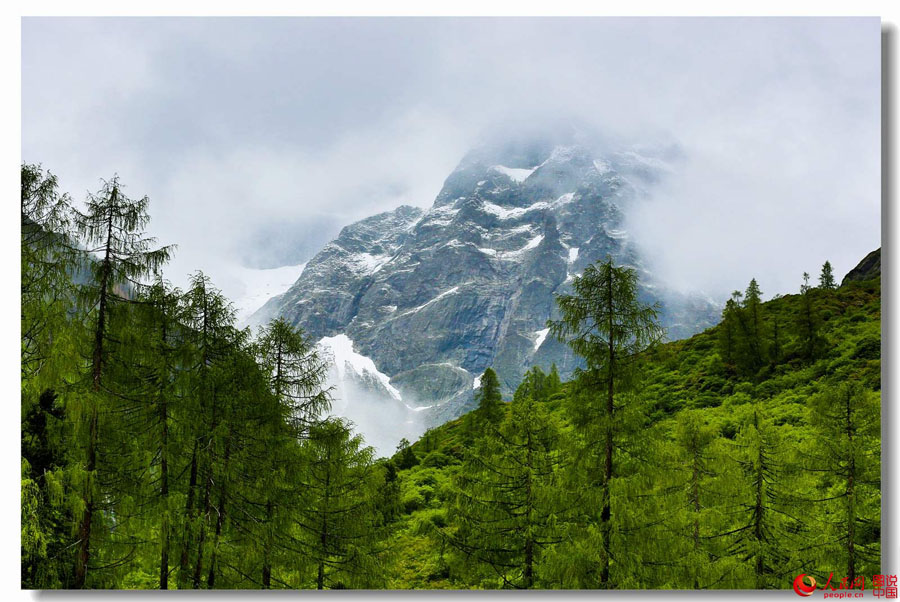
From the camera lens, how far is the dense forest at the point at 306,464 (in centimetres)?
754

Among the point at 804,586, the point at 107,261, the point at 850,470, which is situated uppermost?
the point at 107,261

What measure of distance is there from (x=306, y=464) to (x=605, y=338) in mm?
5772

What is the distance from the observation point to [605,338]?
26.5ft

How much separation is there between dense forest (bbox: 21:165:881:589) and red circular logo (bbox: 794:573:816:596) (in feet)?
0.57

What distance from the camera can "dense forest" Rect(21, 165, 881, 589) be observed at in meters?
7.54

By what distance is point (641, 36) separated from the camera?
1077 centimetres

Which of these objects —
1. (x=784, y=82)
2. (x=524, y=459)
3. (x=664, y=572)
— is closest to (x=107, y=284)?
(x=524, y=459)

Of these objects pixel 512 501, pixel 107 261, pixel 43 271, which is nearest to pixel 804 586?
pixel 512 501

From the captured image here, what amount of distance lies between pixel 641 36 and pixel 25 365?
11.7m

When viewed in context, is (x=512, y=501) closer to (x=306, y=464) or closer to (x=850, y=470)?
(x=306, y=464)

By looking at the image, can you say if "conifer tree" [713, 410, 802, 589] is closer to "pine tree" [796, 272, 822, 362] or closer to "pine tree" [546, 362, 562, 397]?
"pine tree" [796, 272, 822, 362]

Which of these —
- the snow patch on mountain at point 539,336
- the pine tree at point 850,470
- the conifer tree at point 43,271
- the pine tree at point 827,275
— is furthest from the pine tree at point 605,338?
the snow patch on mountain at point 539,336

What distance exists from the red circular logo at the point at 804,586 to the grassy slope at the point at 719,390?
4.95 metres
